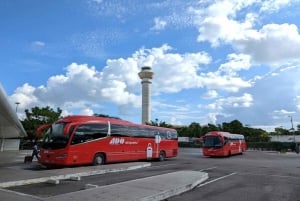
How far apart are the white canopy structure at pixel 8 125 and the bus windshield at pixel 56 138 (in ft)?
12.3

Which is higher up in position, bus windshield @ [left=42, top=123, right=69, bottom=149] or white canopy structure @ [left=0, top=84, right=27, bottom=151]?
white canopy structure @ [left=0, top=84, right=27, bottom=151]

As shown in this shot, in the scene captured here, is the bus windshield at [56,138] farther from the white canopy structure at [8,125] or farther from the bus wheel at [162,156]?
the bus wheel at [162,156]

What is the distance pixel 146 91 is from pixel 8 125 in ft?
261

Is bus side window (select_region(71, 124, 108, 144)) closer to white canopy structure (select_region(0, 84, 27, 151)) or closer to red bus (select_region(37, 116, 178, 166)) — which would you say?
red bus (select_region(37, 116, 178, 166))

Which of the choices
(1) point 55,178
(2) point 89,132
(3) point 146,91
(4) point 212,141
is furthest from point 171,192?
(3) point 146,91

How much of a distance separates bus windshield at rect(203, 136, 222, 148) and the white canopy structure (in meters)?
19.5

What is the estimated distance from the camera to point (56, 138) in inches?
751

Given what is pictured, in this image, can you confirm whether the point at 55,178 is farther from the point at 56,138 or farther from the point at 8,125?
the point at 8,125

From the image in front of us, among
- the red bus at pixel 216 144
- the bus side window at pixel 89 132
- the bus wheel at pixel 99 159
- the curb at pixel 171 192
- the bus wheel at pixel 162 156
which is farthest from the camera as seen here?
the red bus at pixel 216 144

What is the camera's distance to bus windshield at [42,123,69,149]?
18.8 m

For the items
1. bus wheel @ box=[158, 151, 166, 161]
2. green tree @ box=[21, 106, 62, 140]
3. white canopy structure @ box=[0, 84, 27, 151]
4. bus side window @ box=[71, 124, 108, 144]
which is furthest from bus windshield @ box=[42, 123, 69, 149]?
green tree @ box=[21, 106, 62, 140]

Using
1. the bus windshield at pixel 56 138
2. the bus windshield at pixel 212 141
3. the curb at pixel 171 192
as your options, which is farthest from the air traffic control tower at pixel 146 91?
the curb at pixel 171 192

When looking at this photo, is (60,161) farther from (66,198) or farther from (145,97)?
(145,97)

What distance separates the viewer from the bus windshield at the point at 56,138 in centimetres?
1877
